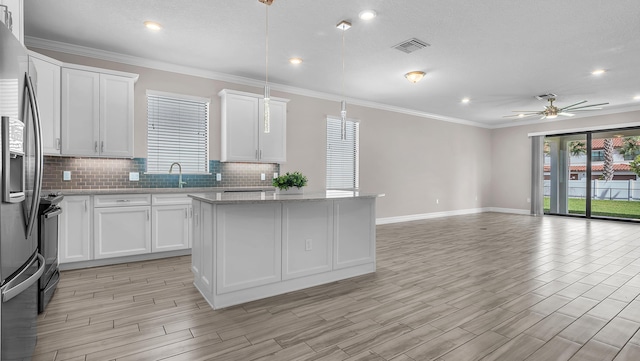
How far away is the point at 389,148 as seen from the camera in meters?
7.66

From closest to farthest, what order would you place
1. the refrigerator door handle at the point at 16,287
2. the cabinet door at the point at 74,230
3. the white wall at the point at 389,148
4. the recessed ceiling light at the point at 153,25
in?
the refrigerator door handle at the point at 16,287
the recessed ceiling light at the point at 153,25
the cabinet door at the point at 74,230
the white wall at the point at 389,148

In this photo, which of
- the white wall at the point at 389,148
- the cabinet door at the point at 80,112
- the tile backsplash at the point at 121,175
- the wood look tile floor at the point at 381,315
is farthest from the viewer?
the white wall at the point at 389,148

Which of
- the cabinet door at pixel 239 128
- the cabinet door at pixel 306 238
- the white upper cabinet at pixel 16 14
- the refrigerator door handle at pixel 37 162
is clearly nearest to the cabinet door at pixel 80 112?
the cabinet door at pixel 239 128

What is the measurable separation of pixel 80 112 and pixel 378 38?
3.81m

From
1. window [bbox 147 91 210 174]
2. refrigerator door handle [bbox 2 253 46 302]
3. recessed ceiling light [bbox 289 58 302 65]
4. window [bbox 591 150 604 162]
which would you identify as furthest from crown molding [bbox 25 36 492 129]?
window [bbox 591 150 604 162]

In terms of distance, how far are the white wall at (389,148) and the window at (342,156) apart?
0.16m

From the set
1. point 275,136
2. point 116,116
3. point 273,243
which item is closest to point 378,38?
point 275,136

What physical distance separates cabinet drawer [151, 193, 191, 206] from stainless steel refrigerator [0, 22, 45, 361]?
2.37 m

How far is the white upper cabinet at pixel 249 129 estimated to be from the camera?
16.5 feet

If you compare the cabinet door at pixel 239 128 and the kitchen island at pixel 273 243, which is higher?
the cabinet door at pixel 239 128

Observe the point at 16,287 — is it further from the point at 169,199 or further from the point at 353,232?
the point at 169,199

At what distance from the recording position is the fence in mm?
7762

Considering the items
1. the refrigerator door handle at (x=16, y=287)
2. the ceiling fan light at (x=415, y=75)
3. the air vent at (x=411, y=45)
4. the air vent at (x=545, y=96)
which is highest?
the air vent at (x=411, y=45)

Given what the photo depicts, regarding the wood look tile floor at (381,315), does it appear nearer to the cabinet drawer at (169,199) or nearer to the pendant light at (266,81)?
the cabinet drawer at (169,199)
